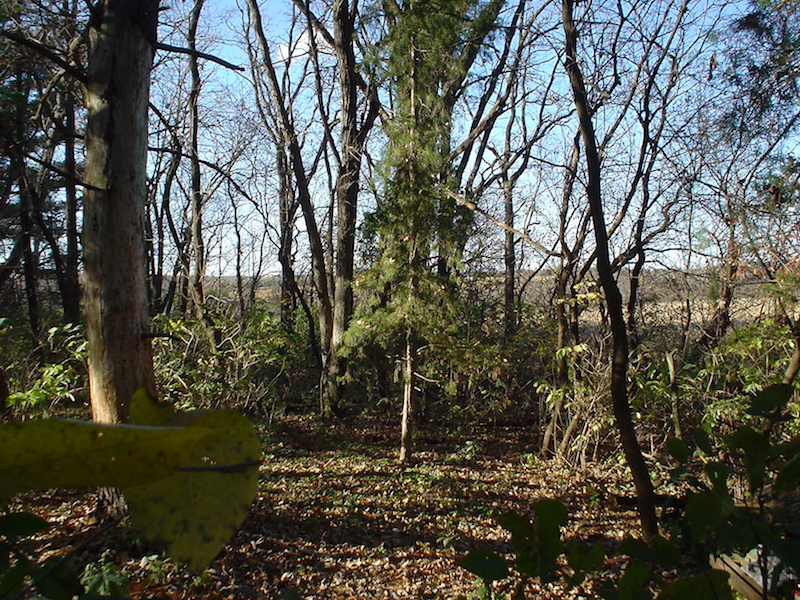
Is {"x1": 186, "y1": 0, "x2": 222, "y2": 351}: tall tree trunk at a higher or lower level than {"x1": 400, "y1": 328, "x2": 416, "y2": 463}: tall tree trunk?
higher

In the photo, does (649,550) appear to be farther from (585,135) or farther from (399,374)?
(399,374)

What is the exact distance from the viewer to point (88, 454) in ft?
0.93

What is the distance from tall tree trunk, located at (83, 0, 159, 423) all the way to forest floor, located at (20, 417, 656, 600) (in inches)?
37.9

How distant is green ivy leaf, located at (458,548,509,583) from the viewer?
64cm

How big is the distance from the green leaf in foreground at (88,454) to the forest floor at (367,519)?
246 centimetres

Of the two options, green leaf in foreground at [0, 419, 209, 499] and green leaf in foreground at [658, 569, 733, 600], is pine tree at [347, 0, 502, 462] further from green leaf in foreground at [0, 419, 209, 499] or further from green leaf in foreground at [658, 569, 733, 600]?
green leaf in foreground at [0, 419, 209, 499]

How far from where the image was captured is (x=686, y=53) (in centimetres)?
728

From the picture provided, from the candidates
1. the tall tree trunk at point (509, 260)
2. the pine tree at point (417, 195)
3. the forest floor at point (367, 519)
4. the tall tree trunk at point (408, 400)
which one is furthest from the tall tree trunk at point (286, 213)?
the pine tree at point (417, 195)

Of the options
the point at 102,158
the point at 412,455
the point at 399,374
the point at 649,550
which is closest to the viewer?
the point at 649,550

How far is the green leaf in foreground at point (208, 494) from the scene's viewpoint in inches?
13.1

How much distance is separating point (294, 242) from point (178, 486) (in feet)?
51.3

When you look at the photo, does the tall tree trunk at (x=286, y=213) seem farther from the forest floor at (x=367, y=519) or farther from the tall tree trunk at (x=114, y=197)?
the tall tree trunk at (x=114, y=197)

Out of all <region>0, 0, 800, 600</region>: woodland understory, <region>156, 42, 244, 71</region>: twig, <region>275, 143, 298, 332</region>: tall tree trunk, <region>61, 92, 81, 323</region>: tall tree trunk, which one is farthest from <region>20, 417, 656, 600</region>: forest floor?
<region>61, 92, 81, 323</region>: tall tree trunk

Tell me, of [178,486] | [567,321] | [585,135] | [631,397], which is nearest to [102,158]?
[585,135]
